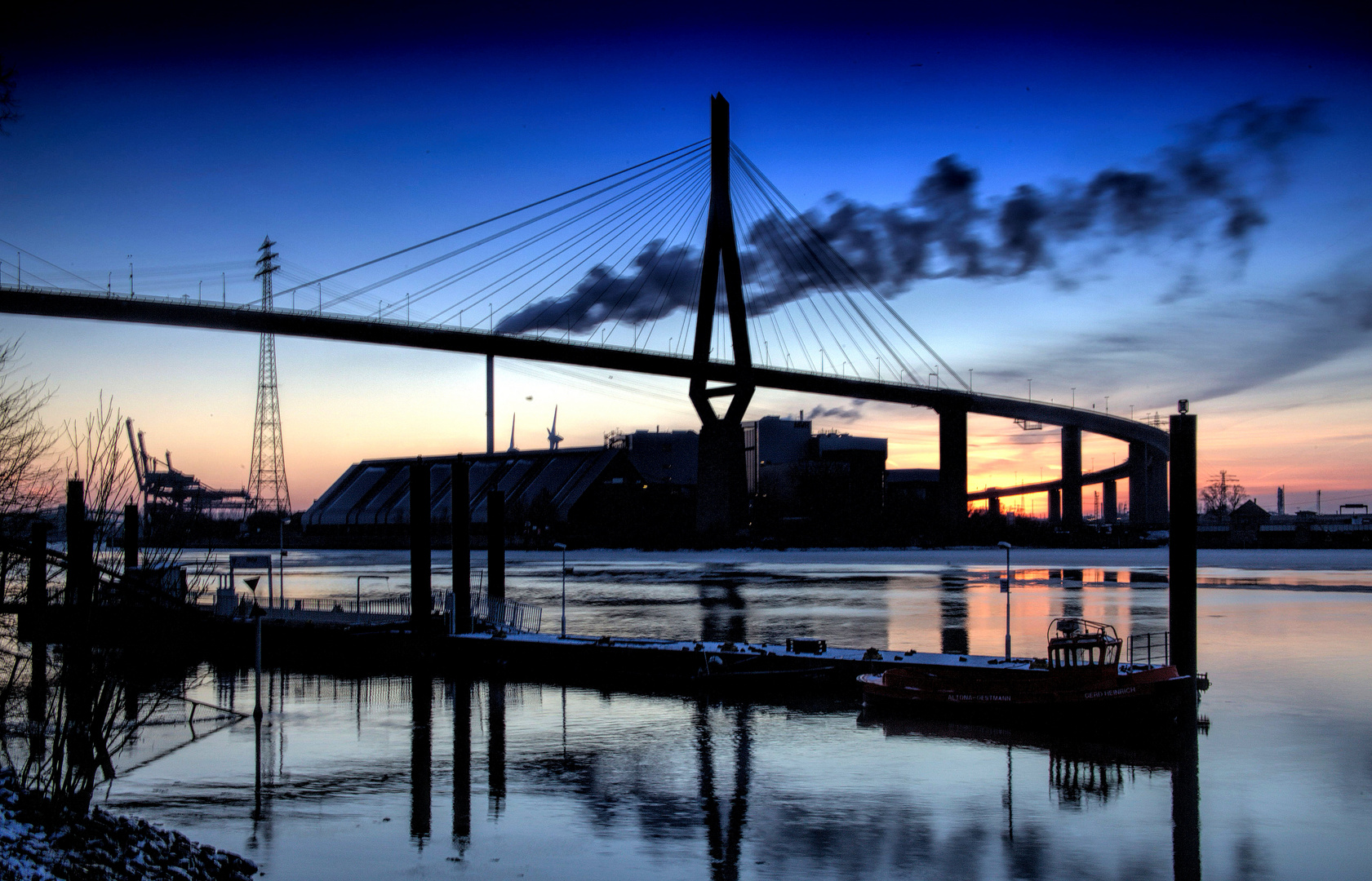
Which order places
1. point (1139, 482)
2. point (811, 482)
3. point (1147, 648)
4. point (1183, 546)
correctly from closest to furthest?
point (1183, 546), point (1147, 648), point (811, 482), point (1139, 482)

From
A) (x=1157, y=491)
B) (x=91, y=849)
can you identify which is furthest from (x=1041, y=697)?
(x=1157, y=491)

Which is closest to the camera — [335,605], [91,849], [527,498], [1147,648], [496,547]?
[91,849]

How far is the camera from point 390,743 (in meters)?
16.7

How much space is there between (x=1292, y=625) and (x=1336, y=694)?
12.2 m

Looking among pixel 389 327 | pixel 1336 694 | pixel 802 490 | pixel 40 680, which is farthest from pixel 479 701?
pixel 802 490

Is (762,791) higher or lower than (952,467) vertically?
lower

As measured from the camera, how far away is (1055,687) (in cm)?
1762

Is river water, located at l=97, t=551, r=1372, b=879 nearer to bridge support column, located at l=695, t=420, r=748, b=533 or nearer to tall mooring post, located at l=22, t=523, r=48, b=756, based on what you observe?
tall mooring post, located at l=22, t=523, r=48, b=756

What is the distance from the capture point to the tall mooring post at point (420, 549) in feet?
88.6

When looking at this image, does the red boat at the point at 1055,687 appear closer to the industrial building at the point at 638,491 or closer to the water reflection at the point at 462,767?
the water reflection at the point at 462,767

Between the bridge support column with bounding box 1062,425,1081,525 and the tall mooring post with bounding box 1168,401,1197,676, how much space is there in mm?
74787

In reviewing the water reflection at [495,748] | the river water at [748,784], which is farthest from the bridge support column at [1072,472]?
the water reflection at [495,748]

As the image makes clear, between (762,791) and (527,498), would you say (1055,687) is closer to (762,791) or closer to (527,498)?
(762,791)

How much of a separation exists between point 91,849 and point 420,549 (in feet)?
63.6
